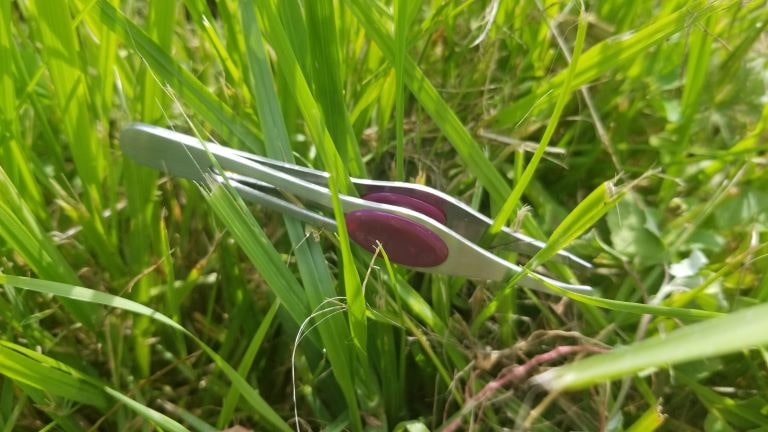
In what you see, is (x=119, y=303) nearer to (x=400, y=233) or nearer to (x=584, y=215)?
(x=400, y=233)

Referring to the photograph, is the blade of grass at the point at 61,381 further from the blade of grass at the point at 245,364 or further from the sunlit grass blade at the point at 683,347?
the sunlit grass blade at the point at 683,347

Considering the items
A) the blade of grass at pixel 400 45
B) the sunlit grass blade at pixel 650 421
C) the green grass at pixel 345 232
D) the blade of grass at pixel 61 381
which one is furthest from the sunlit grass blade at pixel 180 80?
the sunlit grass blade at pixel 650 421

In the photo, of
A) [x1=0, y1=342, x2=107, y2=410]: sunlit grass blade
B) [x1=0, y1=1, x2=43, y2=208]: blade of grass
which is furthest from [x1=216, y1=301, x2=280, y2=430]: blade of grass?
[x1=0, y1=1, x2=43, y2=208]: blade of grass

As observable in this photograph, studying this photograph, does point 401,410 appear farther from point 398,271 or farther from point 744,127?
point 744,127

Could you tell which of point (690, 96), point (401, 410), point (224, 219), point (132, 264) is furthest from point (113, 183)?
point (690, 96)

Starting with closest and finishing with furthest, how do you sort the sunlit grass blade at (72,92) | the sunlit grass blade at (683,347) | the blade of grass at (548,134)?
the sunlit grass blade at (683,347), the blade of grass at (548,134), the sunlit grass blade at (72,92)

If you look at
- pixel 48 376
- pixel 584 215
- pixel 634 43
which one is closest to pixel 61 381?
pixel 48 376

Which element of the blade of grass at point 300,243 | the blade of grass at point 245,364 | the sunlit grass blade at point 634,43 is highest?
the sunlit grass blade at point 634,43
